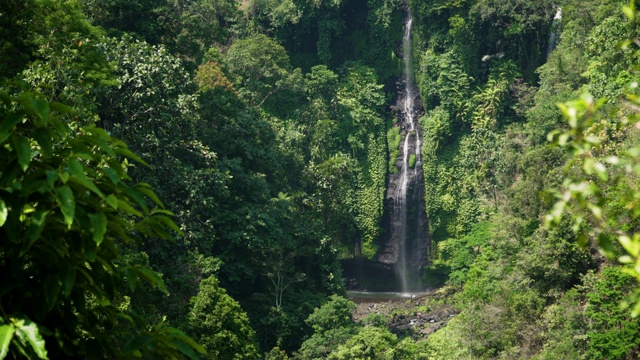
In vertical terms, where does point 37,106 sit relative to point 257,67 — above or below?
below

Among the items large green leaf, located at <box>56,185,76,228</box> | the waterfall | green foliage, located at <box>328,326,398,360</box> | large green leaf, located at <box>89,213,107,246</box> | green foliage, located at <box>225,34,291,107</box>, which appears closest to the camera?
large green leaf, located at <box>56,185,76,228</box>

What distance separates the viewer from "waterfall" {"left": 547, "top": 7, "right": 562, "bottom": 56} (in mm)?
29656

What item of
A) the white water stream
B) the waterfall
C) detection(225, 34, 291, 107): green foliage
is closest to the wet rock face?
the white water stream

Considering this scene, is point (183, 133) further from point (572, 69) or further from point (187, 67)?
point (572, 69)

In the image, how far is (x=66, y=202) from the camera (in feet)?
7.57

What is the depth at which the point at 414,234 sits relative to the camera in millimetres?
30453

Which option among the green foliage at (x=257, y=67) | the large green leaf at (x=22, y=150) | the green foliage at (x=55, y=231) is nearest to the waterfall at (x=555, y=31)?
the green foliage at (x=257, y=67)

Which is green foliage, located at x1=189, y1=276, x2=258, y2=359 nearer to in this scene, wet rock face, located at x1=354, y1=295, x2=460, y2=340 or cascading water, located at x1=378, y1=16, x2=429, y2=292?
wet rock face, located at x1=354, y1=295, x2=460, y2=340

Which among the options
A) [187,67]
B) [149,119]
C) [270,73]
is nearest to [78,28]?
[149,119]

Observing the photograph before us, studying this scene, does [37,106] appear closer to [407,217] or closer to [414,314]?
[414,314]

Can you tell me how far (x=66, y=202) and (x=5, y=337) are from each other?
1.34 ft

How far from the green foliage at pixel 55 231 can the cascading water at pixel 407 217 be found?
27.4m

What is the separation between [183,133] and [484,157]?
42.9ft

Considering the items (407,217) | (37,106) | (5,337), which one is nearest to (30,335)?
(5,337)
